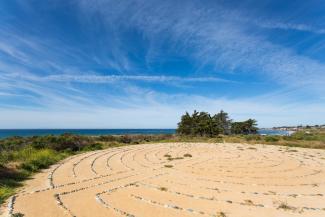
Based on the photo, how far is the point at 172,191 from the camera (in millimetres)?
10523

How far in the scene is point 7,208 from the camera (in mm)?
8023

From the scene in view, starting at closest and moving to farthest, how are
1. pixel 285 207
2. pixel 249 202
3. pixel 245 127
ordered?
→ pixel 285 207 → pixel 249 202 → pixel 245 127

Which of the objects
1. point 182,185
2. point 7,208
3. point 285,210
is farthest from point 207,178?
point 7,208

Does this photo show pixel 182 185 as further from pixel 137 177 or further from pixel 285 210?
pixel 285 210

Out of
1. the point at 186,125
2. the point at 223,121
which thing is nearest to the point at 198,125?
the point at 186,125

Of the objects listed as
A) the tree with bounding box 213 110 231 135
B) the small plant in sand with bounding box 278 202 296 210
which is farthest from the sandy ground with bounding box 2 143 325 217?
the tree with bounding box 213 110 231 135

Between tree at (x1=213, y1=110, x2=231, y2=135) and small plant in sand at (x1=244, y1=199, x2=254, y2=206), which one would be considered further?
tree at (x1=213, y1=110, x2=231, y2=135)

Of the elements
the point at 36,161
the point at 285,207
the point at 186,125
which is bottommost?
the point at 285,207

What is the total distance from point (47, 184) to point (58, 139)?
16393mm

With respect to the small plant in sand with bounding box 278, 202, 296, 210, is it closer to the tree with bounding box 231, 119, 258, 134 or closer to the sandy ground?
the sandy ground

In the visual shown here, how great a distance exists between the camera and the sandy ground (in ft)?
26.7

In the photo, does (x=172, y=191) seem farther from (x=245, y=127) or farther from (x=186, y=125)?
(x=245, y=127)

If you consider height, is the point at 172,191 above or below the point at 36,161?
below

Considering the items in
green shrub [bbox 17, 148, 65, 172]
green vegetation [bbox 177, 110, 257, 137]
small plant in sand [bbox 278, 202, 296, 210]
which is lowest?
small plant in sand [bbox 278, 202, 296, 210]
